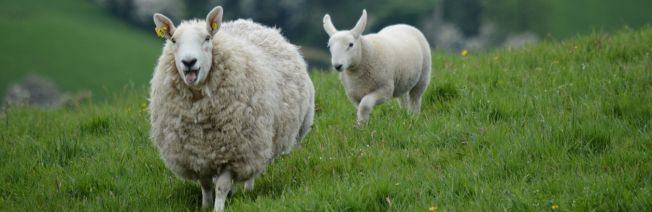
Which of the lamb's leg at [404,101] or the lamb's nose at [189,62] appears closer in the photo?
the lamb's nose at [189,62]

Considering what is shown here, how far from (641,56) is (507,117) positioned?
2.70m

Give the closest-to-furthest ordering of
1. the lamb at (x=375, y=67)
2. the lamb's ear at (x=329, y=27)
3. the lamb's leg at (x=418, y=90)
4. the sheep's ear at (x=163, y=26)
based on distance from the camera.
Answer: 1. the sheep's ear at (x=163, y=26)
2. the lamb at (x=375, y=67)
3. the lamb's ear at (x=329, y=27)
4. the lamb's leg at (x=418, y=90)

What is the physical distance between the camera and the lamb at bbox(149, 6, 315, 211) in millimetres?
5227

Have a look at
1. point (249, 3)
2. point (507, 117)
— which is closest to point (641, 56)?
point (507, 117)

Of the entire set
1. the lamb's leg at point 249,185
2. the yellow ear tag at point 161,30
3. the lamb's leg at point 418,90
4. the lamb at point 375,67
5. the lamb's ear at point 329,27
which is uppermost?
the yellow ear tag at point 161,30

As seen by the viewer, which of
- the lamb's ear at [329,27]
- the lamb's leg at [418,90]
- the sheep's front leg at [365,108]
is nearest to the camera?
the sheep's front leg at [365,108]

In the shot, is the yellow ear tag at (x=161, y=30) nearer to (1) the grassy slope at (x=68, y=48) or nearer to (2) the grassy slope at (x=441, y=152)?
(2) the grassy slope at (x=441, y=152)

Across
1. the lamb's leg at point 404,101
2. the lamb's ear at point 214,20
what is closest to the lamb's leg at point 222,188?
the lamb's ear at point 214,20

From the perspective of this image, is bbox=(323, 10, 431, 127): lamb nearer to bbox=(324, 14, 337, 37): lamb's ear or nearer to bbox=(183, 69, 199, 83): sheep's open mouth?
bbox=(324, 14, 337, 37): lamb's ear

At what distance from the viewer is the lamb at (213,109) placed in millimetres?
5227

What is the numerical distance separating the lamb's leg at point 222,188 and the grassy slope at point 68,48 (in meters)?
52.2

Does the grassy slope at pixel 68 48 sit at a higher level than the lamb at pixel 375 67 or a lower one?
lower

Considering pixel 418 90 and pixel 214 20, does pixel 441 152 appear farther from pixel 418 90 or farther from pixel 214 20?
pixel 418 90

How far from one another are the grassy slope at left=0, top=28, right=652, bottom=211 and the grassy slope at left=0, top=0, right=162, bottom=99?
50157 mm
